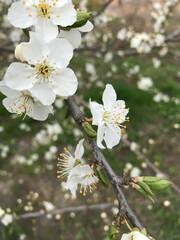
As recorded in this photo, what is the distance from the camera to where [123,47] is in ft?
17.2

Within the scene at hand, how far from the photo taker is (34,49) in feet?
3.26

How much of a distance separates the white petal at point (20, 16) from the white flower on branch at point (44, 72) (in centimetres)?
9

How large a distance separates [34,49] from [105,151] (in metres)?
2.85

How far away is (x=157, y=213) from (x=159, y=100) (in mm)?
1950

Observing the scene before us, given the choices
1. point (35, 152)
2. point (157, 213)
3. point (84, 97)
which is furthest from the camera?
point (84, 97)

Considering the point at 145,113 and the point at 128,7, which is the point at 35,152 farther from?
the point at 128,7

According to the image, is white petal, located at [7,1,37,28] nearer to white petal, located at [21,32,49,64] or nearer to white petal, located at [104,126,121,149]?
white petal, located at [21,32,49,64]

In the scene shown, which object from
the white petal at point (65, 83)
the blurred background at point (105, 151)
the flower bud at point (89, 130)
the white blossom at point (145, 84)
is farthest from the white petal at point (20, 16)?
the white blossom at point (145, 84)

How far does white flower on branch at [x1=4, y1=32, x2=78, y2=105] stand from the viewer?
0.99 meters

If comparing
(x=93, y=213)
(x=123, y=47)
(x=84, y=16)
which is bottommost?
(x=93, y=213)

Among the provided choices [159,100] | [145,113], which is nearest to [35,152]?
[145,113]

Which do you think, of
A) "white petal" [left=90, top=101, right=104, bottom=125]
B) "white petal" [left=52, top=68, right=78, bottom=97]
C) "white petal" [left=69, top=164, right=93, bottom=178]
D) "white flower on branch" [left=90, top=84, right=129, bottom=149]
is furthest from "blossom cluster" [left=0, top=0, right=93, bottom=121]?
"white petal" [left=69, top=164, right=93, bottom=178]

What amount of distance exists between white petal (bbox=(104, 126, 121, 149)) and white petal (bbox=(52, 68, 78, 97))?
31 cm

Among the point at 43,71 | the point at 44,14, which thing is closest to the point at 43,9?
the point at 44,14
